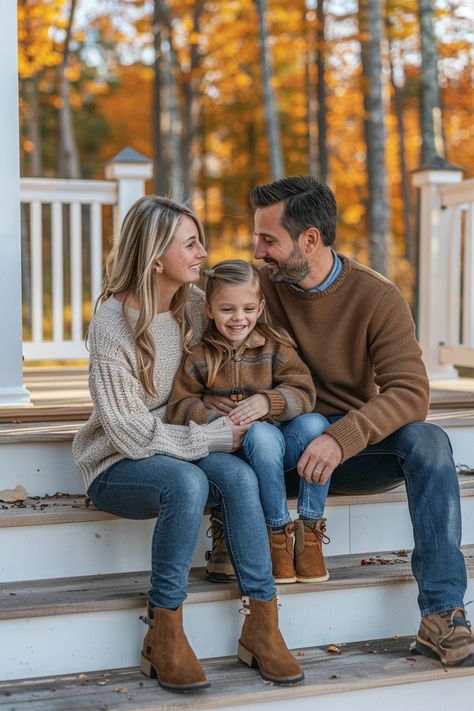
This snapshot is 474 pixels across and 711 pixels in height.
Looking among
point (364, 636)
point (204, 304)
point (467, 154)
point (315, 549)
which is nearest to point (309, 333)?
point (204, 304)

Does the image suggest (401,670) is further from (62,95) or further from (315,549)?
(62,95)

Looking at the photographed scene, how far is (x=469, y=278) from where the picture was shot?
4758mm

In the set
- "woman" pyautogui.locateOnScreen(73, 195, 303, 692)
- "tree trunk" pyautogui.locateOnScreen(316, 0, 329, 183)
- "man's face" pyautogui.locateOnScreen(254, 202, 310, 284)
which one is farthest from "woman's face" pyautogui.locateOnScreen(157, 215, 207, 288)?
"tree trunk" pyautogui.locateOnScreen(316, 0, 329, 183)

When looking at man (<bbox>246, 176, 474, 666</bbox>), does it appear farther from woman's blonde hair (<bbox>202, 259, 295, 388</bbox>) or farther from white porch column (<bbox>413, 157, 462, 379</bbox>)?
white porch column (<bbox>413, 157, 462, 379</bbox>)

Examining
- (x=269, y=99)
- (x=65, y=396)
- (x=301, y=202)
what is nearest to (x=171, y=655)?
(x=301, y=202)

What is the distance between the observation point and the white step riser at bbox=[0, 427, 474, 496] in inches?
112

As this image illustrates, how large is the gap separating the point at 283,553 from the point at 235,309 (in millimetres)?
667

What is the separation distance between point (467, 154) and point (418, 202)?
12932 mm

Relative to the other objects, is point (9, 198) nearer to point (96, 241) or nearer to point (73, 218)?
point (73, 218)

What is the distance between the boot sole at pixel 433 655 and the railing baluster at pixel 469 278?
8.47ft

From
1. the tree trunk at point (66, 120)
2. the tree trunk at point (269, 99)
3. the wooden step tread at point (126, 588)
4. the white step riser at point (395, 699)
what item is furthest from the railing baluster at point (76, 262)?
the tree trunk at point (66, 120)

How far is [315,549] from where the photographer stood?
8.42 feet

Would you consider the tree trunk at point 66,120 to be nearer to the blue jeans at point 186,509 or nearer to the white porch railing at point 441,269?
the white porch railing at point 441,269

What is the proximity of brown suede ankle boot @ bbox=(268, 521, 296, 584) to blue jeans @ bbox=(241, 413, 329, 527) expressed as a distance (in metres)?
0.03
